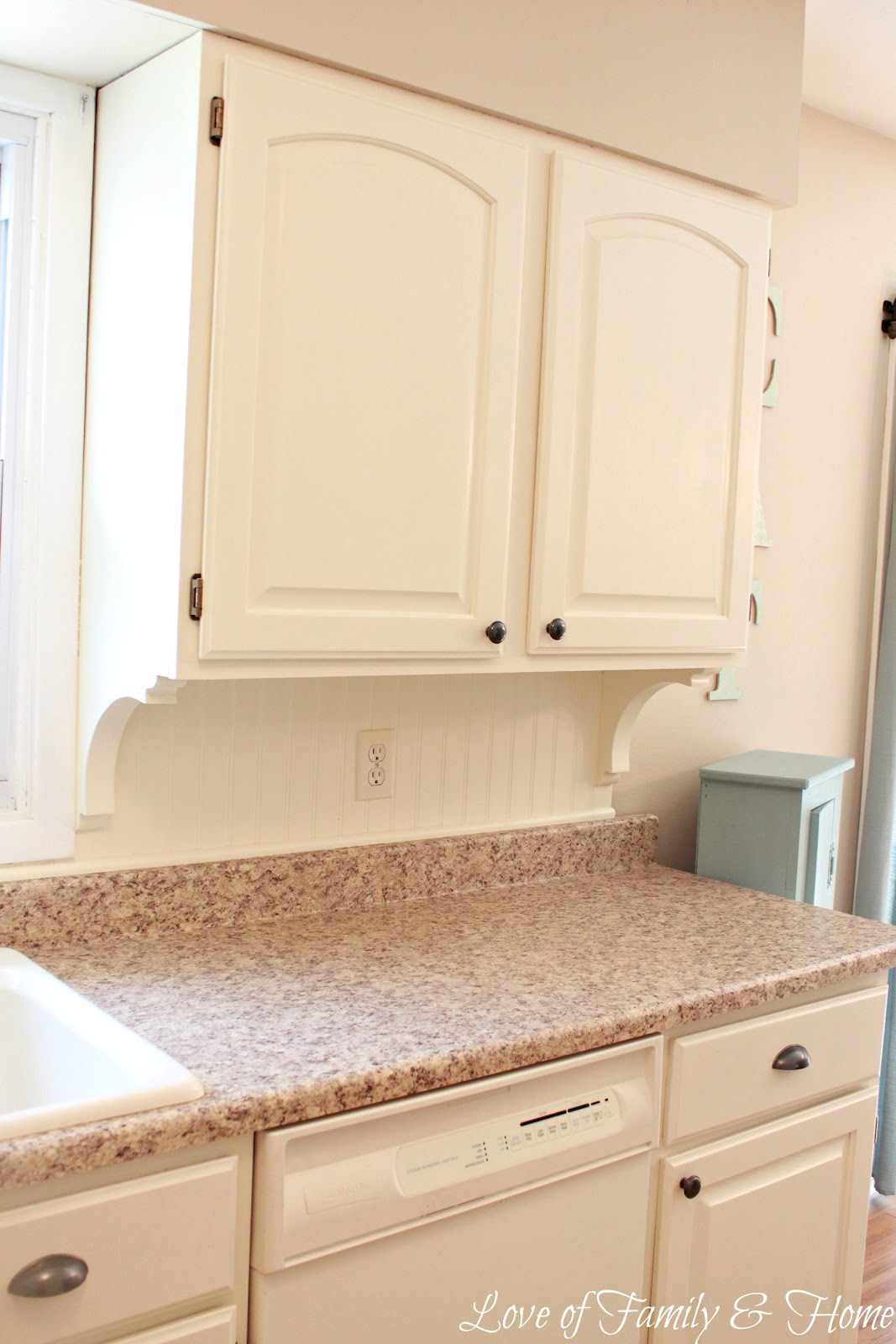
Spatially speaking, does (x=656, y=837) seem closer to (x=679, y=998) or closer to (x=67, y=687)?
(x=679, y=998)

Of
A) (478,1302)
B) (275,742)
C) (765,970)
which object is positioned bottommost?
(478,1302)

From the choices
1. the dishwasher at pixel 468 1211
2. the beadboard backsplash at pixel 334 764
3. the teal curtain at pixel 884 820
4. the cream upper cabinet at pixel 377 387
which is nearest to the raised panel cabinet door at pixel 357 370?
the cream upper cabinet at pixel 377 387

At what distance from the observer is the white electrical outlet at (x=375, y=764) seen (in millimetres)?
1975

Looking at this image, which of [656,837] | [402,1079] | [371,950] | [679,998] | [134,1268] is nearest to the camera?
[134,1268]

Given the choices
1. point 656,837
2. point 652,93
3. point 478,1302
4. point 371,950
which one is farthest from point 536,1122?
point 652,93

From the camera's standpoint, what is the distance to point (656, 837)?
2439 mm

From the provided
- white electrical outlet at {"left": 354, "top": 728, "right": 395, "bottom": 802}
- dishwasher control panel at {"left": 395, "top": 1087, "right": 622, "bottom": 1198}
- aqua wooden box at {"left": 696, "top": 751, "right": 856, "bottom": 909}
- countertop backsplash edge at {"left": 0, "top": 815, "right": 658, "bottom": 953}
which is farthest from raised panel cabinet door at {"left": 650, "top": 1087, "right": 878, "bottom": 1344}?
white electrical outlet at {"left": 354, "top": 728, "right": 395, "bottom": 802}

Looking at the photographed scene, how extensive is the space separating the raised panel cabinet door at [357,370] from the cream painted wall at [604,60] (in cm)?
4

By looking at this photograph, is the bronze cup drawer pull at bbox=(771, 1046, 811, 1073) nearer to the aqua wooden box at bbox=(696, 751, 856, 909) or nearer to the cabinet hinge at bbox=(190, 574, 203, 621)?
the aqua wooden box at bbox=(696, 751, 856, 909)

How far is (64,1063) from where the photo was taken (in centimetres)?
136

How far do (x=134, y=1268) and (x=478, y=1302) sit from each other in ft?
1.53

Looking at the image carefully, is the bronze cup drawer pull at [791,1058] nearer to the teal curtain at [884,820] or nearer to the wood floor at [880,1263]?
the wood floor at [880,1263]

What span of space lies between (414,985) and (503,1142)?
0.78 ft

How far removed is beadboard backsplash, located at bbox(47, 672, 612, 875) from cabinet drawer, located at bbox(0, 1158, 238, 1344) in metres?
0.61
